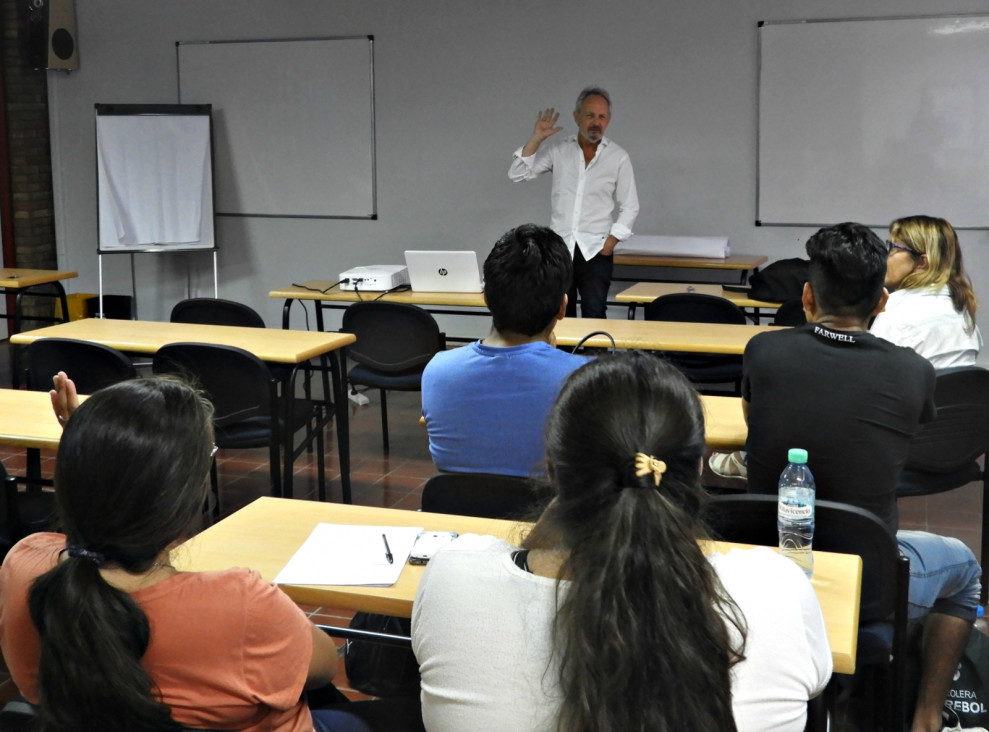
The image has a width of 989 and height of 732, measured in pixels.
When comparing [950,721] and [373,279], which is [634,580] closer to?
[950,721]

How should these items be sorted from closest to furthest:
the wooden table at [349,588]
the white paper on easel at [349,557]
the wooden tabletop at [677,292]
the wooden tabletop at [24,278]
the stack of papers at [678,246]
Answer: the wooden table at [349,588] < the white paper on easel at [349,557] < the wooden tabletop at [677,292] < the wooden tabletop at [24,278] < the stack of papers at [678,246]

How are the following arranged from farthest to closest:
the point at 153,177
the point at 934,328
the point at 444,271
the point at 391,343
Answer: the point at 153,177, the point at 444,271, the point at 391,343, the point at 934,328

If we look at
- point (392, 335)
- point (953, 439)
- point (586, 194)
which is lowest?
point (953, 439)

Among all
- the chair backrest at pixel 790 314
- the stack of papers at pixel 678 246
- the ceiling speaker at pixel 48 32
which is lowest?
the chair backrest at pixel 790 314

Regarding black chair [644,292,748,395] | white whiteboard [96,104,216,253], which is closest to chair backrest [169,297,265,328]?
black chair [644,292,748,395]

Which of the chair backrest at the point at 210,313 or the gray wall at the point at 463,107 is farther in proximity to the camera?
the gray wall at the point at 463,107

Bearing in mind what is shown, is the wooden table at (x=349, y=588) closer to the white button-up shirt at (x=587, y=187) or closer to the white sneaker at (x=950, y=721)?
the white sneaker at (x=950, y=721)

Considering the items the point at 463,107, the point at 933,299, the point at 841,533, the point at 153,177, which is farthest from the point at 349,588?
the point at 153,177

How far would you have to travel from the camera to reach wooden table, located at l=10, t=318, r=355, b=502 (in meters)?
4.08

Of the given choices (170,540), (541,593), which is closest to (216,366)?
(170,540)

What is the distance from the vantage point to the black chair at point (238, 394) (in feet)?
12.8

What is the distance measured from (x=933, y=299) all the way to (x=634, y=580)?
103 inches

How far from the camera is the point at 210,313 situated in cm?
503

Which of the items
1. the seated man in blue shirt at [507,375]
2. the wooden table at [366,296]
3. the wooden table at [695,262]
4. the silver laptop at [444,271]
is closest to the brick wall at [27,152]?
the wooden table at [366,296]
